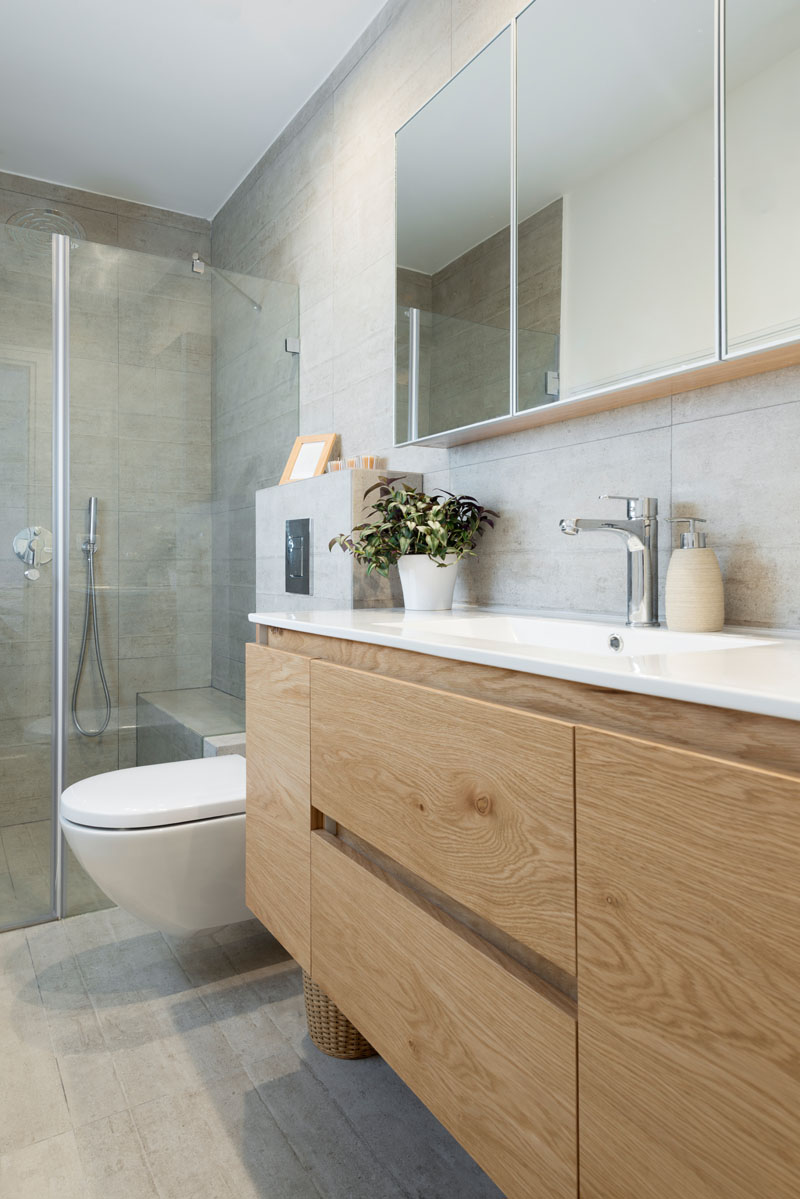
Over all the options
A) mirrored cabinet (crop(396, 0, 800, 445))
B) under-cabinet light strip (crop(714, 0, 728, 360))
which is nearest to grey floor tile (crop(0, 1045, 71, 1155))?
mirrored cabinet (crop(396, 0, 800, 445))

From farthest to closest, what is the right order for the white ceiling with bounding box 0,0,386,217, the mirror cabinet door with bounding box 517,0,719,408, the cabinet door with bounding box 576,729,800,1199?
the white ceiling with bounding box 0,0,386,217 < the mirror cabinet door with bounding box 517,0,719,408 < the cabinet door with bounding box 576,729,800,1199

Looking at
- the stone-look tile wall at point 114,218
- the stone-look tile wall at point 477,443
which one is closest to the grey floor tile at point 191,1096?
the stone-look tile wall at point 477,443

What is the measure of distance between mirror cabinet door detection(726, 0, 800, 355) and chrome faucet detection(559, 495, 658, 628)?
270 millimetres

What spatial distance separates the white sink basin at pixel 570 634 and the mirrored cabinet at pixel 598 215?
0.37 metres

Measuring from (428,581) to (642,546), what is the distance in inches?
20.6

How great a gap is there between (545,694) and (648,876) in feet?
0.65

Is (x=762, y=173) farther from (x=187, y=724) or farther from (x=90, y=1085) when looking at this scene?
(x=187, y=724)

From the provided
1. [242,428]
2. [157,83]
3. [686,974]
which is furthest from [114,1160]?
[157,83]

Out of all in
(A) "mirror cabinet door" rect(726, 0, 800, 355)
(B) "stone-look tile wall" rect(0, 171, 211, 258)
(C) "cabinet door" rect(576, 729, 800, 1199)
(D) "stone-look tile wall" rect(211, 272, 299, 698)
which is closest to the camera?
(C) "cabinet door" rect(576, 729, 800, 1199)

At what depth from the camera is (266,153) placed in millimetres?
2646

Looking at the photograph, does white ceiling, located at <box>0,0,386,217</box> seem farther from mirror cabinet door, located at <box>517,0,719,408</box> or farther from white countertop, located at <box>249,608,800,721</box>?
white countertop, located at <box>249,608,800,721</box>

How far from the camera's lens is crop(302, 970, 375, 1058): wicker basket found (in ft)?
4.71

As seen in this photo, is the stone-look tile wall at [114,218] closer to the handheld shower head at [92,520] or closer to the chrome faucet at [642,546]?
the handheld shower head at [92,520]

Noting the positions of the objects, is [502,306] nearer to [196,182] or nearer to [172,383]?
[172,383]
